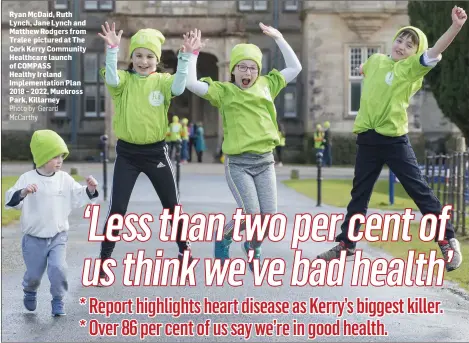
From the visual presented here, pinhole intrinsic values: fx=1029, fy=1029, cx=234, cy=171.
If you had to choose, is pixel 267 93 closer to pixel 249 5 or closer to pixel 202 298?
pixel 202 298

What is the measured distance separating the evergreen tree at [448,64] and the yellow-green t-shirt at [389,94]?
14534mm

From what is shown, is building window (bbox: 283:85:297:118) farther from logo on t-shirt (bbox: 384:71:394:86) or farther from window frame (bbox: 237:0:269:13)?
logo on t-shirt (bbox: 384:71:394:86)

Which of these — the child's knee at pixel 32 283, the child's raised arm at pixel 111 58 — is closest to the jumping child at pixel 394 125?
the child's raised arm at pixel 111 58

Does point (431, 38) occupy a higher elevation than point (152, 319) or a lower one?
higher

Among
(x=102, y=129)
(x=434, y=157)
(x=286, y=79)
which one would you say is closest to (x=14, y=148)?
(x=102, y=129)

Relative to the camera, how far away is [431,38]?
23.8 m

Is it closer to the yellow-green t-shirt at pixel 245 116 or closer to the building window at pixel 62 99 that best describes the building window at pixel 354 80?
the building window at pixel 62 99

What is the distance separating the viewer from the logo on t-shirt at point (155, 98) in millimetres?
8123

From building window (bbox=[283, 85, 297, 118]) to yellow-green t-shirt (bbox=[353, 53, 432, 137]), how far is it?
31730mm

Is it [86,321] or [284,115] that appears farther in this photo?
[284,115]

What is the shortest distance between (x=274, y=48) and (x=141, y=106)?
31446mm

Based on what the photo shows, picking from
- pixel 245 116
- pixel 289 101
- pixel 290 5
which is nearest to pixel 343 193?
pixel 245 116

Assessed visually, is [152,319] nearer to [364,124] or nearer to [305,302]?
[305,302]

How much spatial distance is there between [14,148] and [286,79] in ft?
100
